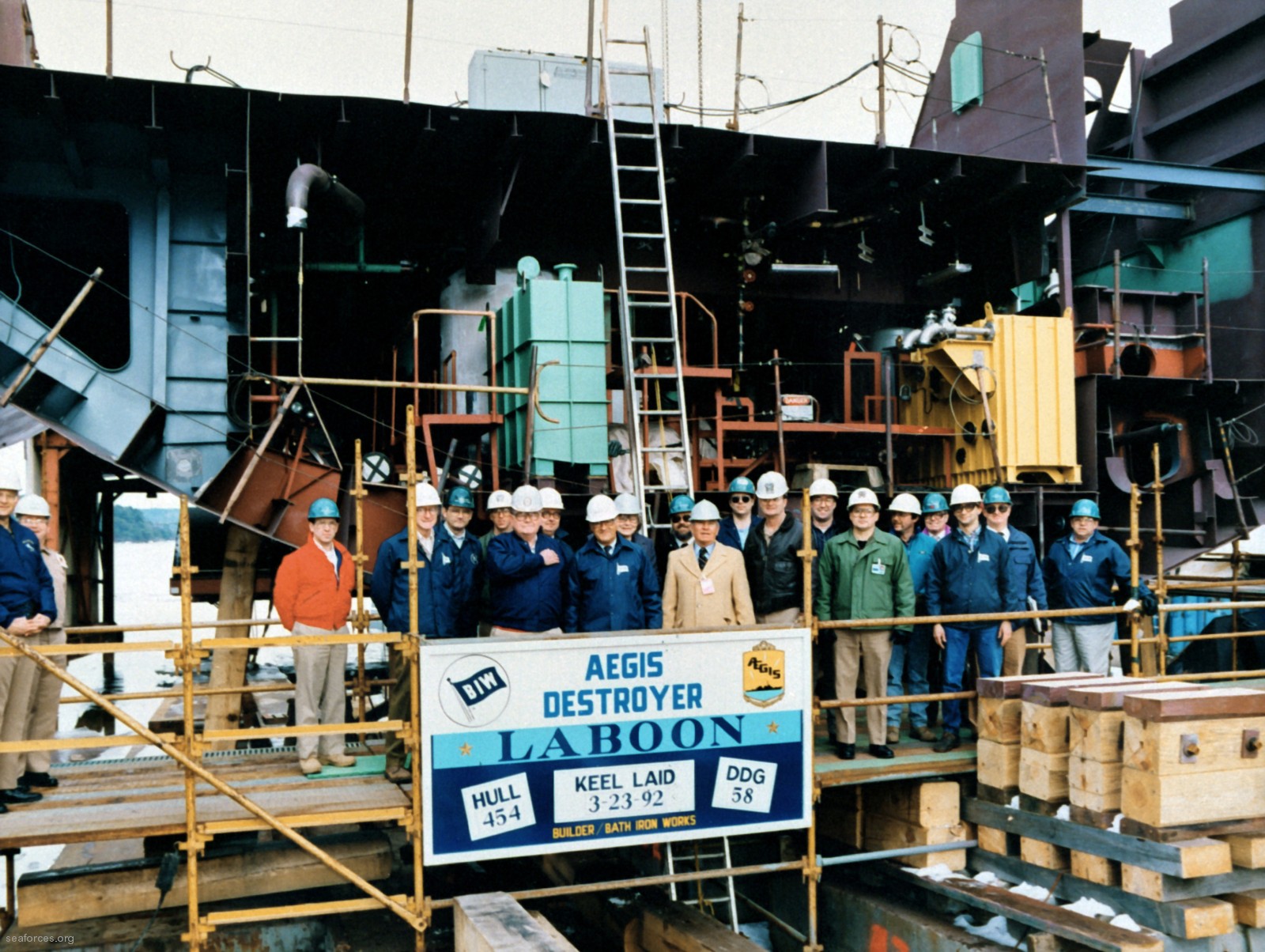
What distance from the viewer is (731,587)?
25.5 feet

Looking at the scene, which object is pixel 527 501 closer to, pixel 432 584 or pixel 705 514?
pixel 432 584

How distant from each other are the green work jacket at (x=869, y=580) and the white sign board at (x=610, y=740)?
1.10 meters

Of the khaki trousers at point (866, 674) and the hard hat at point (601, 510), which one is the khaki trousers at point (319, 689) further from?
the khaki trousers at point (866, 674)

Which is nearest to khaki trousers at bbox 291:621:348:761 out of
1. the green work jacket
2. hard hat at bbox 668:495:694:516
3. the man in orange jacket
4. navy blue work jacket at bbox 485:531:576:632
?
the man in orange jacket

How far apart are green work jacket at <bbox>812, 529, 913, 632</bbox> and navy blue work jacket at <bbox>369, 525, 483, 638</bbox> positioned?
2.67 metres

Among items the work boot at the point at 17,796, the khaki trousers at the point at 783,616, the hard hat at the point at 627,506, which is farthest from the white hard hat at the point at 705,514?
the work boot at the point at 17,796

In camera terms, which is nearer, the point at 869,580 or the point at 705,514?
the point at 705,514

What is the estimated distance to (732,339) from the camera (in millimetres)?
15305

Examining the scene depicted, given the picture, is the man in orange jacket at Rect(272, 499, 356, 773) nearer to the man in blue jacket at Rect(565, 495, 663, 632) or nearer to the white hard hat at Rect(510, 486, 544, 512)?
the white hard hat at Rect(510, 486, 544, 512)

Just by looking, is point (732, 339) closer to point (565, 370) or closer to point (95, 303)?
point (565, 370)

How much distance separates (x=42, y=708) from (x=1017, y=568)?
7.27 meters

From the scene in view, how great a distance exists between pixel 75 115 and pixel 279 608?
262 inches

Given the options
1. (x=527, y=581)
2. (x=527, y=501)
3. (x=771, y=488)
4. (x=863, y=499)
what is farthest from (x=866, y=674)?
(x=527, y=501)

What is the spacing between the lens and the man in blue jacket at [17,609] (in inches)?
259
